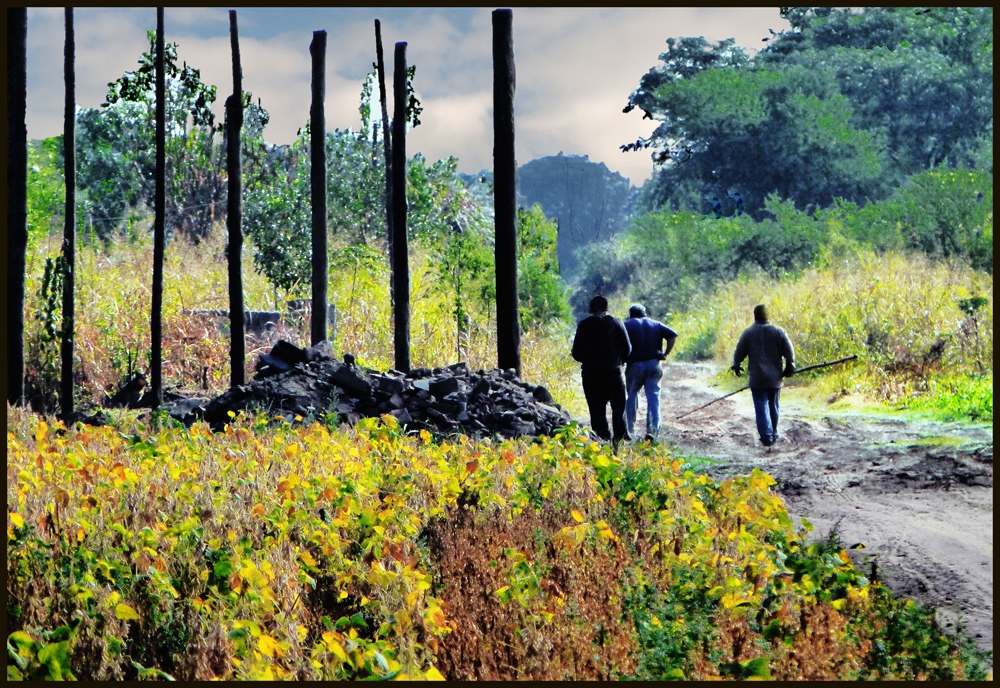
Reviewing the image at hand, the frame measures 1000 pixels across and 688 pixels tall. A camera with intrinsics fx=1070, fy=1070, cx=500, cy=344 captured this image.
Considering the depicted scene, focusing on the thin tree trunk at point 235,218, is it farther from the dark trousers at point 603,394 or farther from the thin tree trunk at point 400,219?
the dark trousers at point 603,394

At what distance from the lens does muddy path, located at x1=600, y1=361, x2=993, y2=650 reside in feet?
23.5

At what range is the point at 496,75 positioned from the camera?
40.5 feet

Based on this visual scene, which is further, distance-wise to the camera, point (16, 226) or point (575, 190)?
point (575, 190)

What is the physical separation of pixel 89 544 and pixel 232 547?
770mm

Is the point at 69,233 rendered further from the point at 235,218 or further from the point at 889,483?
the point at 889,483

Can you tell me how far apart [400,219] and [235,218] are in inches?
89.9

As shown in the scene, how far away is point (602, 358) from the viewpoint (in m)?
11.6

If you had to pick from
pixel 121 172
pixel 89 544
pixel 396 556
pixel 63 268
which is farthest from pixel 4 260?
pixel 121 172

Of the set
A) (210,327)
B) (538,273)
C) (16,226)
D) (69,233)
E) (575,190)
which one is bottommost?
(210,327)

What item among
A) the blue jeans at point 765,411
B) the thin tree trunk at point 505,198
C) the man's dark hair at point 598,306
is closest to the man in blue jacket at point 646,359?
the man's dark hair at point 598,306

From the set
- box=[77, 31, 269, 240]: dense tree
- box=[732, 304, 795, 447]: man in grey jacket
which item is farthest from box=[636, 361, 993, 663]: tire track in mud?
box=[77, 31, 269, 240]: dense tree

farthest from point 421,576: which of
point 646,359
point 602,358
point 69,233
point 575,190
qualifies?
point 575,190

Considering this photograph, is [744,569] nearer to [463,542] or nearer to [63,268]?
[463,542]

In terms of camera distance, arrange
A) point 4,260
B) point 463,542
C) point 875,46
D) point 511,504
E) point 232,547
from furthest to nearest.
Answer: point 875,46 → point 4,260 → point 511,504 → point 463,542 → point 232,547
